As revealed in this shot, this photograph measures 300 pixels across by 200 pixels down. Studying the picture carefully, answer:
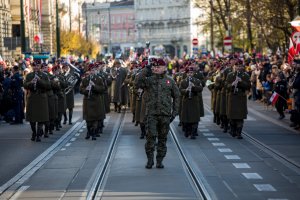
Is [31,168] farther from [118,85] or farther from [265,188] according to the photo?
[118,85]

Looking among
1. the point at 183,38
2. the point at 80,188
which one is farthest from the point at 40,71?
the point at 183,38

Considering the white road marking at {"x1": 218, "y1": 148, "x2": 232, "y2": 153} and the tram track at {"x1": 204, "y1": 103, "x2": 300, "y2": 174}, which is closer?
the tram track at {"x1": 204, "y1": 103, "x2": 300, "y2": 174}

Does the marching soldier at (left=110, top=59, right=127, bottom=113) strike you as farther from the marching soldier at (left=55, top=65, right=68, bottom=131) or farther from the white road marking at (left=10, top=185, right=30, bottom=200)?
the white road marking at (left=10, top=185, right=30, bottom=200)

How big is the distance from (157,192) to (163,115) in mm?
3273

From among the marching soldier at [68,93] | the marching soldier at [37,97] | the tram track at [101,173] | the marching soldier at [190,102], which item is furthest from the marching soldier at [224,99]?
the marching soldier at [68,93]

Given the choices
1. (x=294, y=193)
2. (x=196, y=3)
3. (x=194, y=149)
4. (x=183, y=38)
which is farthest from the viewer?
(x=183, y=38)

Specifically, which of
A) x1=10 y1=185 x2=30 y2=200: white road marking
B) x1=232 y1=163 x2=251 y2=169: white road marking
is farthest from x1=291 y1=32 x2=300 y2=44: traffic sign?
x1=10 y1=185 x2=30 y2=200: white road marking

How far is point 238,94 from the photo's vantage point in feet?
81.9

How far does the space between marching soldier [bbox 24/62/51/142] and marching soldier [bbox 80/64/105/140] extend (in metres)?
1.03

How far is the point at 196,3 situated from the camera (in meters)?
85.9

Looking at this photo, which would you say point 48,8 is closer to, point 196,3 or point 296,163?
point 196,3

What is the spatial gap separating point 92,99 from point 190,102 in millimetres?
2441

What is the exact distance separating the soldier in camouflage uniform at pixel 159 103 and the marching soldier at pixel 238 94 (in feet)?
23.4

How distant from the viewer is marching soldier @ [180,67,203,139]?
81.9 feet
